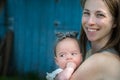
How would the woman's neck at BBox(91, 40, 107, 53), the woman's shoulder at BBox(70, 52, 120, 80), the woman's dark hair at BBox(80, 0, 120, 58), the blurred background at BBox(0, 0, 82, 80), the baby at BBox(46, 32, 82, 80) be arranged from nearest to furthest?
1. the woman's shoulder at BBox(70, 52, 120, 80)
2. the woman's dark hair at BBox(80, 0, 120, 58)
3. the woman's neck at BBox(91, 40, 107, 53)
4. the baby at BBox(46, 32, 82, 80)
5. the blurred background at BBox(0, 0, 82, 80)

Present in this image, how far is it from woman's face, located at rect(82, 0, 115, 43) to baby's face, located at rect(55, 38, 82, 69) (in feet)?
1.30

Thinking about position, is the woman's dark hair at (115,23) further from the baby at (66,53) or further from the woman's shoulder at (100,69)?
the baby at (66,53)

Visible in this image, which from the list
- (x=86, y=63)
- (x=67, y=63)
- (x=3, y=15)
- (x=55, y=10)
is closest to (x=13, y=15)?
(x=3, y=15)

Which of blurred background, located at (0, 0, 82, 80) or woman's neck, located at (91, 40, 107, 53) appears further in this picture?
blurred background, located at (0, 0, 82, 80)

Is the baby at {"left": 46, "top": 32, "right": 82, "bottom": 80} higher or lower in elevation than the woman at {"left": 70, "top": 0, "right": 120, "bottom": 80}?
lower

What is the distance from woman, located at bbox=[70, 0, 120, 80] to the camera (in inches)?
145

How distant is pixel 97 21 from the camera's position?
12.5 feet

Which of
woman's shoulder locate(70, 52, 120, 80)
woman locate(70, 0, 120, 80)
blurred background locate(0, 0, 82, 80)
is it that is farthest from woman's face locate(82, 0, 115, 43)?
blurred background locate(0, 0, 82, 80)

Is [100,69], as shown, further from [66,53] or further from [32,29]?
[32,29]

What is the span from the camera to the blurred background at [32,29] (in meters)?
9.78

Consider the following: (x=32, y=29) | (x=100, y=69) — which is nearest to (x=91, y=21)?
(x=100, y=69)

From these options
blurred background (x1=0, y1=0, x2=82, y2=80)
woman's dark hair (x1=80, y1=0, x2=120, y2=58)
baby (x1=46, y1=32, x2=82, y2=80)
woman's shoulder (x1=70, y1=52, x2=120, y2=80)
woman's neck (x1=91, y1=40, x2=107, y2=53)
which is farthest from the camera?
blurred background (x1=0, y1=0, x2=82, y2=80)

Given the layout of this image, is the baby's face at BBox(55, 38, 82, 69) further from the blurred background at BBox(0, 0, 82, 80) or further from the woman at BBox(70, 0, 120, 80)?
the blurred background at BBox(0, 0, 82, 80)

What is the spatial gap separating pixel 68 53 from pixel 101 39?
0.52 meters
